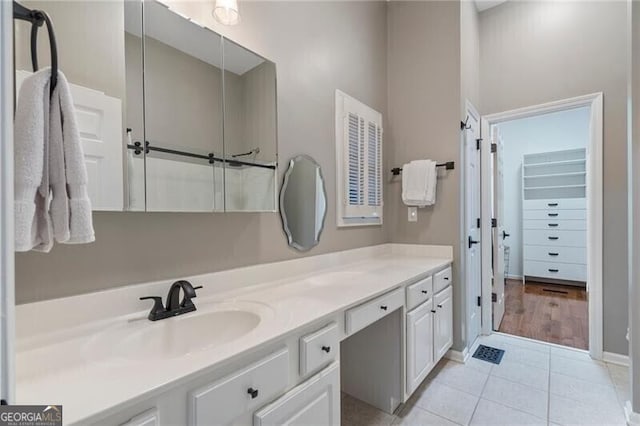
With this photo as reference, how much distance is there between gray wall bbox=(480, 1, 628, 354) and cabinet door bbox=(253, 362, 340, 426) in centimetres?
253

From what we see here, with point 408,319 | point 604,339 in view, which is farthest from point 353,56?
point 604,339

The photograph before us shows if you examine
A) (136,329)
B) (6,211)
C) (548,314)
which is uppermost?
(6,211)

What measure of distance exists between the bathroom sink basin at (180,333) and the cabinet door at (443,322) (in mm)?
1417

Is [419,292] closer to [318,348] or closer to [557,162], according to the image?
[318,348]

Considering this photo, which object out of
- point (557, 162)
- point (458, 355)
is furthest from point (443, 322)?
point (557, 162)

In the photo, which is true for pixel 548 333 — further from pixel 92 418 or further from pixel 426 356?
pixel 92 418

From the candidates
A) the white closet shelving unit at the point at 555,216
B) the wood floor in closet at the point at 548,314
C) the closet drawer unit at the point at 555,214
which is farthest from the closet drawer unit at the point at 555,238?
the wood floor in closet at the point at 548,314

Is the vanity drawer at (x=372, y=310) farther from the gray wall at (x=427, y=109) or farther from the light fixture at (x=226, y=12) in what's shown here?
the light fixture at (x=226, y=12)

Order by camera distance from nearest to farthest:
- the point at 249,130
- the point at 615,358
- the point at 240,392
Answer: the point at 240,392, the point at 249,130, the point at 615,358

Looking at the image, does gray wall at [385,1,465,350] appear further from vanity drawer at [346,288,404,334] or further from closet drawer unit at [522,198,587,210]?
closet drawer unit at [522,198,587,210]

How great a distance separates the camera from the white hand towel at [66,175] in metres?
0.62

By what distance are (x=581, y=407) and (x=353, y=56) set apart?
281 centimetres

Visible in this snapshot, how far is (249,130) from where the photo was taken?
152cm

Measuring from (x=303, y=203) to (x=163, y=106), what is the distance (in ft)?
3.05
